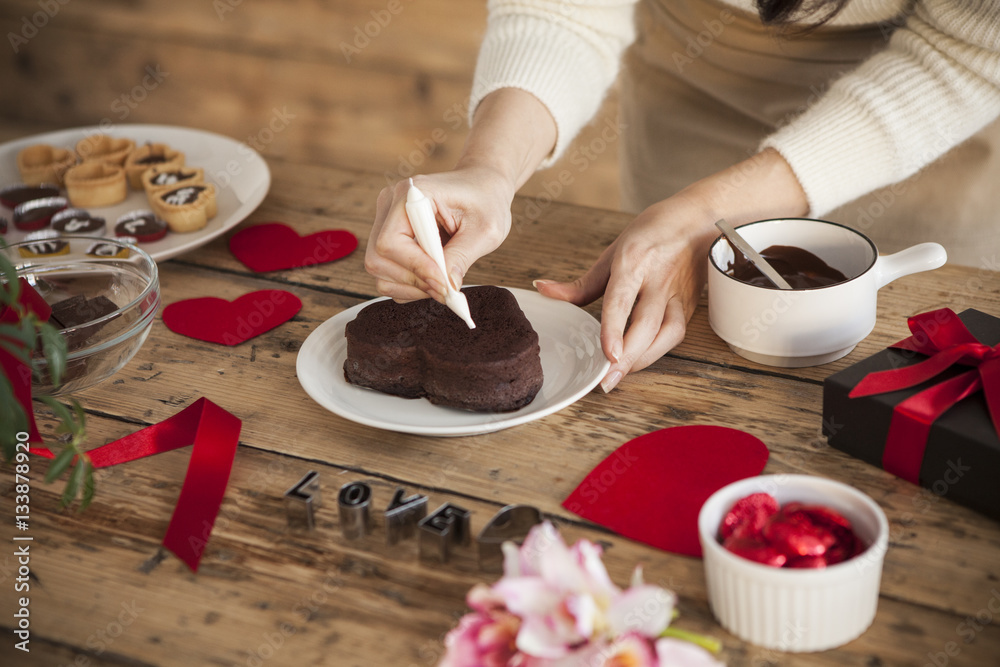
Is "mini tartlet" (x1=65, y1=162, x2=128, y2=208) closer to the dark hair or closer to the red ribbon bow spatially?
the dark hair

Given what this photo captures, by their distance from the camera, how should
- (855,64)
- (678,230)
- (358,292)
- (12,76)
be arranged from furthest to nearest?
(12,76), (855,64), (358,292), (678,230)

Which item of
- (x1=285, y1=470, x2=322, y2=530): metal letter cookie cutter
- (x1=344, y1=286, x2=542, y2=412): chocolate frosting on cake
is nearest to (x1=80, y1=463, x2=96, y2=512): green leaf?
(x1=285, y1=470, x2=322, y2=530): metal letter cookie cutter

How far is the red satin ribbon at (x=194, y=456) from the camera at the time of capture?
75 cm

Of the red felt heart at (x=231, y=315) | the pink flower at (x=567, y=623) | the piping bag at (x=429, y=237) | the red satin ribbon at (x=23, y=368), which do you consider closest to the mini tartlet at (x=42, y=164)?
the red felt heart at (x=231, y=315)

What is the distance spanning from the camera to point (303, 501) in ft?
2.42

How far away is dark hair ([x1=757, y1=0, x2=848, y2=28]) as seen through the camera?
1.04 m

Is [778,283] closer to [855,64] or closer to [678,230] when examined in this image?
[678,230]

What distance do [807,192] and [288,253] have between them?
71 centimetres

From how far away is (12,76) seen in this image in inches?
122

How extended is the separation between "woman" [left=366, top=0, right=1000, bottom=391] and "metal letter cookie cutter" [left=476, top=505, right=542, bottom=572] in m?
0.23

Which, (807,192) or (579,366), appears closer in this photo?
(579,366)

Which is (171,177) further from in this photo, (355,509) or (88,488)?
(355,509)

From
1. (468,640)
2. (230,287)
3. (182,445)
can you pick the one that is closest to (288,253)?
(230,287)

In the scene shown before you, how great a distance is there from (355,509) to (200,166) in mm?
1015
